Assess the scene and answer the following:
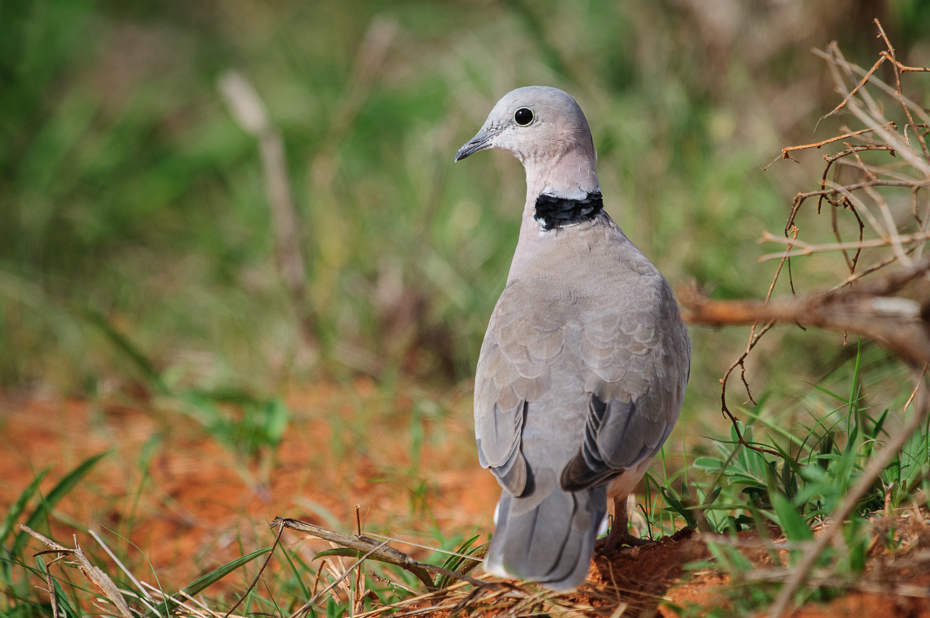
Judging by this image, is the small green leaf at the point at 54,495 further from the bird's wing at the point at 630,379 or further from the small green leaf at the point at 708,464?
the small green leaf at the point at 708,464

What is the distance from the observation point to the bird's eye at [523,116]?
331 centimetres

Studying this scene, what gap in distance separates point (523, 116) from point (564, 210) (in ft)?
1.48

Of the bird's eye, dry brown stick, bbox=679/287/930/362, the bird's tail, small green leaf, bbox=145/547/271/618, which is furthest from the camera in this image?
the bird's eye

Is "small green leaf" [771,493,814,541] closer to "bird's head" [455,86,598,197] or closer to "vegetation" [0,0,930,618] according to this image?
"vegetation" [0,0,930,618]

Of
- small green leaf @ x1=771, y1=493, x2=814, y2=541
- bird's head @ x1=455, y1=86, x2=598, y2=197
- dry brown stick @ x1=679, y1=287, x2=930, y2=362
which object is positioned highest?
bird's head @ x1=455, y1=86, x2=598, y2=197

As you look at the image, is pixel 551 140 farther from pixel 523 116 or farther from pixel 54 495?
pixel 54 495

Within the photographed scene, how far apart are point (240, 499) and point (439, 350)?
1.95 metres

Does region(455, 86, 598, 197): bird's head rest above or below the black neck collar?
above

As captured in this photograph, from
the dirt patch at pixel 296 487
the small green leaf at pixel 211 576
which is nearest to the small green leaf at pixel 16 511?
the dirt patch at pixel 296 487

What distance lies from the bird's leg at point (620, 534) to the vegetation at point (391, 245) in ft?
0.61

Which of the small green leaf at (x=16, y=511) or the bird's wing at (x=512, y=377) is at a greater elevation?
the bird's wing at (x=512, y=377)

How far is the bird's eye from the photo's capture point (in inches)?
130

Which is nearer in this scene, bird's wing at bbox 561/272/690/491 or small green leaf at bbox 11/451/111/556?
bird's wing at bbox 561/272/690/491

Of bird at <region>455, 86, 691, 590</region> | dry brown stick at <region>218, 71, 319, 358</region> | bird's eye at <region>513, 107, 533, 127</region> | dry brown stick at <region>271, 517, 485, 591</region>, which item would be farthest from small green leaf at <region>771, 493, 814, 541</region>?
dry brown stick at <region>218, 71, 319, 358</region>
